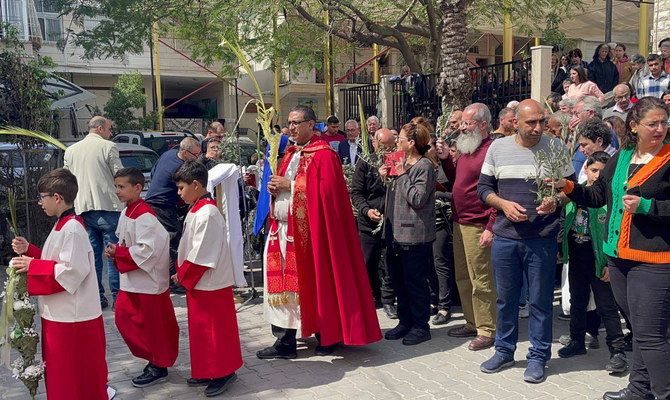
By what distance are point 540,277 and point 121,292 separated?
10.2 ft

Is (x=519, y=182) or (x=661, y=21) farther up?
(x=661, y=21)

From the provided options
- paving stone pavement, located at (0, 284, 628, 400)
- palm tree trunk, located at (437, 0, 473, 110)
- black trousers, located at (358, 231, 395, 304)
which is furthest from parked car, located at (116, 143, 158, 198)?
paving stone pavement, located at (0, 284, 628, 400)

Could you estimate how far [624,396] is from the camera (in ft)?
13.8

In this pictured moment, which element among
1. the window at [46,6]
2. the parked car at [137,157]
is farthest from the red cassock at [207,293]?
the window at [46,6]

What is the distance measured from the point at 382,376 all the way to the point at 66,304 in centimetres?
237

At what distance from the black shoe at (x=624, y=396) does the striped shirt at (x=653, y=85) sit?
6.26 m

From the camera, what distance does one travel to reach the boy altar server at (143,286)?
15.2ft

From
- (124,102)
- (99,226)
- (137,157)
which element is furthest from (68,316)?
(124,102)

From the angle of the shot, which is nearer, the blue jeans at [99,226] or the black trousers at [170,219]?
the blue jeans at [99,226]

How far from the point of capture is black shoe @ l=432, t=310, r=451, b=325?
629 centimetres

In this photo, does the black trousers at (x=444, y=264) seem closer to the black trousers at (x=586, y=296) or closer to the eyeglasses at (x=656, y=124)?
→ the black trousers at (x=586, y=296)

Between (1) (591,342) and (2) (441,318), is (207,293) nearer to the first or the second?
(2) (441,318)

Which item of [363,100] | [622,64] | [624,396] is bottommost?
[624,396]

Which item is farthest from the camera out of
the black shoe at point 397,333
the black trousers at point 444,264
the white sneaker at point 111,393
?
the black trousers at point 444,264
